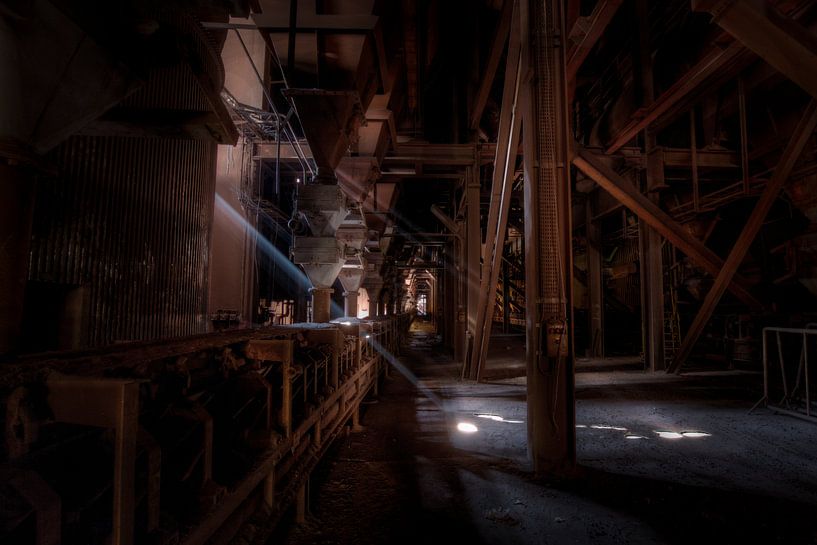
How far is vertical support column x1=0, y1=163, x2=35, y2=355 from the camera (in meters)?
1.69

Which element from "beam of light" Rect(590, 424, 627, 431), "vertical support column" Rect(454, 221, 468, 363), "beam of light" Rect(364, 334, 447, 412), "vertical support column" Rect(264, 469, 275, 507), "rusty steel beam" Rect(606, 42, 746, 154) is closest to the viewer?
"vertical support column" Rect(264, 469, 275, 507)

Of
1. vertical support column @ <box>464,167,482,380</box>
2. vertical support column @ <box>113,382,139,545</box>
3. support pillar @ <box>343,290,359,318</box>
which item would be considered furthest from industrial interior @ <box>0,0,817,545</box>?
support pillar @ <box>343,290,359,318</box>

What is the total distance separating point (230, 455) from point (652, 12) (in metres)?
12.7

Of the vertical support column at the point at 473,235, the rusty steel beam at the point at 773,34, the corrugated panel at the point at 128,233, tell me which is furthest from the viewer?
the vertical support column at the point at 473,235

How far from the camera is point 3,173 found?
5.47 feet

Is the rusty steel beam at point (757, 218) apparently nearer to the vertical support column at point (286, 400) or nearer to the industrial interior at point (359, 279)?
the industrial interior at point (359, 279)

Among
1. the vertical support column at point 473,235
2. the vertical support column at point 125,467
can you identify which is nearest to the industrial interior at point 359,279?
the vertical support column at point 125,467

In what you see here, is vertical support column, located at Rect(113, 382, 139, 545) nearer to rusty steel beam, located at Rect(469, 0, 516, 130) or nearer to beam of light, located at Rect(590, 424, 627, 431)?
beam of light, located at Rect(590, 424, 627, 431)

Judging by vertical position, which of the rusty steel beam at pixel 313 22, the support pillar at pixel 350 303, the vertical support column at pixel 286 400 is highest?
the rusty steel beam at pixel 313 22

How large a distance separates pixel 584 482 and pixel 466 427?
76.3 inches

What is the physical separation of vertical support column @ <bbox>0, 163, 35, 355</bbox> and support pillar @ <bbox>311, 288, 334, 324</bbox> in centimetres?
438

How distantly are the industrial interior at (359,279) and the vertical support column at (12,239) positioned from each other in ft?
0.04

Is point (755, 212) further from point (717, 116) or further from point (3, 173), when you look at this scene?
point (3, 173)

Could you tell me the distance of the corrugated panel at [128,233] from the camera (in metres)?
4.35
